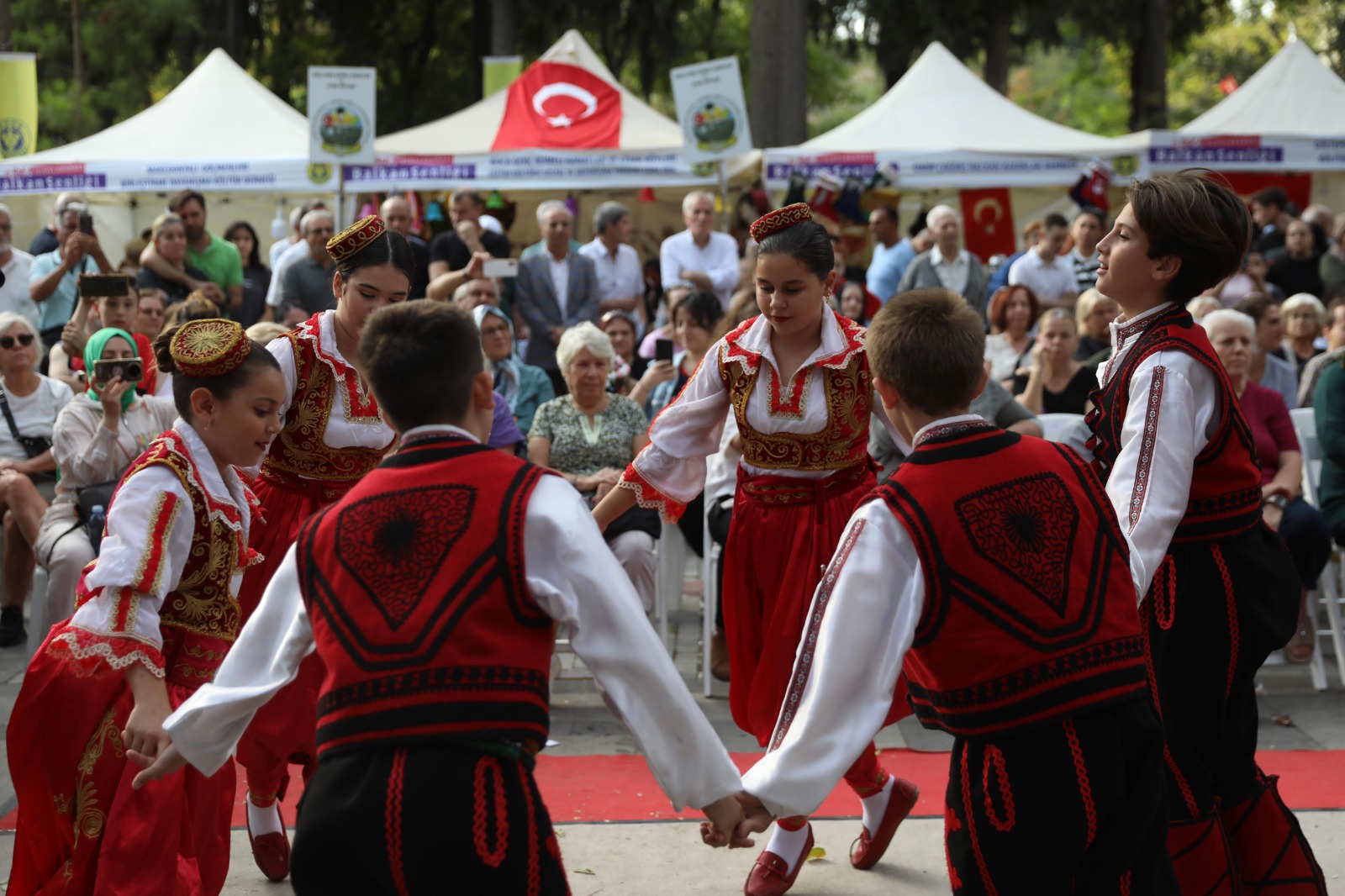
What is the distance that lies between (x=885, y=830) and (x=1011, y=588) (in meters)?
1.92

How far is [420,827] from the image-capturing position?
6.99 feet

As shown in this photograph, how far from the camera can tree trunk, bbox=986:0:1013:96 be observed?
20328mm

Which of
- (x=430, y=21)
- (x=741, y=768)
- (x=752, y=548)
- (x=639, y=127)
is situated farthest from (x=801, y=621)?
(x=430, y=21)

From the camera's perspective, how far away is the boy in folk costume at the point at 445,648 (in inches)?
84.6

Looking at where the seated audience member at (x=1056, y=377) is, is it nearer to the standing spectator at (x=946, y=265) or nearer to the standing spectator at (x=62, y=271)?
the standing spectator at (x=946, y=265)

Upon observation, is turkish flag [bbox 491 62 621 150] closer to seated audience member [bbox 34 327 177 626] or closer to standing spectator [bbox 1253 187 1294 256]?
standing spectator [bbox 1253 187 1294 256]

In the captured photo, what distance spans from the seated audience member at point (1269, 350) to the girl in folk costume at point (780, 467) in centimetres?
398

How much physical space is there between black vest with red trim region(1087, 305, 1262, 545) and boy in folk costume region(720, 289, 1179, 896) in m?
0.64

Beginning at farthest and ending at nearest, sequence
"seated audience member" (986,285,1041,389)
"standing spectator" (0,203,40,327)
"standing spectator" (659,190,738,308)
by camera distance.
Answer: "standing spectator" (659,190,738,308), "standing spectator" (0,203,40,327), "seated audience member" (986,285,1041,389)

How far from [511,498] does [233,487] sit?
119cm

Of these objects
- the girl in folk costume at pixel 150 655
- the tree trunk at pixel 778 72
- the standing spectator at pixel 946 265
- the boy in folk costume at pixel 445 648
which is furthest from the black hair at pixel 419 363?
the tree trunk at pixel 778 72

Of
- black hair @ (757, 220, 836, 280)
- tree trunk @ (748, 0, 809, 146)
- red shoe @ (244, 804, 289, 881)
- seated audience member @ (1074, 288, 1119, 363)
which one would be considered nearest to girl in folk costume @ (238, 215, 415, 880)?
red shoe @ (244, 804, 289, 881)

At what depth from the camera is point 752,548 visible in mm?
4074

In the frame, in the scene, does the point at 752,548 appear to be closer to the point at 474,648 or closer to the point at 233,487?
the point at 233,487
